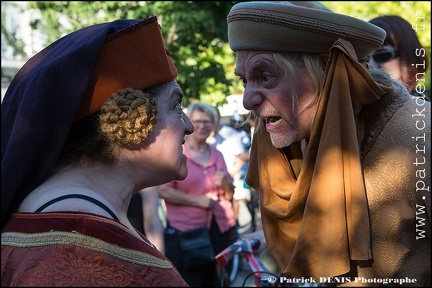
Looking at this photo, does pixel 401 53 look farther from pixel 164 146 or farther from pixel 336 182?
pixel 164 146

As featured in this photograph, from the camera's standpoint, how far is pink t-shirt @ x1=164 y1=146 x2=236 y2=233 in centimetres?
569

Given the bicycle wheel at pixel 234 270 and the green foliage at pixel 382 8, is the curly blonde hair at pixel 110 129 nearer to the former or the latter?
the bicycle wheel at pixel 234 270

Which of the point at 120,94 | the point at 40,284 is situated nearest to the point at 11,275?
the point at 40,284

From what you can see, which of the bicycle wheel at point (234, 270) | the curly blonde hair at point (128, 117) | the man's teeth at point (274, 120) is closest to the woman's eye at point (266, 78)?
the man's teeth at point (274, 120)

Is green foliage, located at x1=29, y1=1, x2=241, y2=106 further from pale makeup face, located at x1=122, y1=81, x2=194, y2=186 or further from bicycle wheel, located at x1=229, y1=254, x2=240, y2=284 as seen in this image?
pale makeup face, located at x1=122, y1=81, x2=194, y2=186

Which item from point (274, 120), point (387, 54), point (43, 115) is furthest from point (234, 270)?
point (43, 115)

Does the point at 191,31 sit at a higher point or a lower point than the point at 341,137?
lower

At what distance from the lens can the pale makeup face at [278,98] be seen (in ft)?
8.60

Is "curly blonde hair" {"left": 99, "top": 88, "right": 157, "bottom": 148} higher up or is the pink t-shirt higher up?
"curly blonde hair" {"left": 99, "top": 88, "right": 157, "bottom": 148}

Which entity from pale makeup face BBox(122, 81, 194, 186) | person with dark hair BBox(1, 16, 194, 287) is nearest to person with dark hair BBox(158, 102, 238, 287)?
pale makeup face BBox(122, 81, 194, 186)

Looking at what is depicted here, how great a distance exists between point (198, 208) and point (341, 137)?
3.29 m

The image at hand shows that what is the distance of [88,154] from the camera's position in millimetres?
1994

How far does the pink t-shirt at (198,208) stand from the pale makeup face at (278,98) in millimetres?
2968

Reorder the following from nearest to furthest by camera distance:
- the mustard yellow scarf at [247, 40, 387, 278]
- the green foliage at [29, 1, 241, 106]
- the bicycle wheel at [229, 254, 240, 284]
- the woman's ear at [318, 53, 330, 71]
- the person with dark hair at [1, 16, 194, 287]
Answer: the person with dark hair at [1, 16, 194, 287] < the mustard yellow scarf at [247, 40, 387, 278] < the woman's ear at [318, 53, 330, 71] < the bicycle wheel at [229, 254, 240, 284] < the green foliage at [29, 1, 241, 106]
